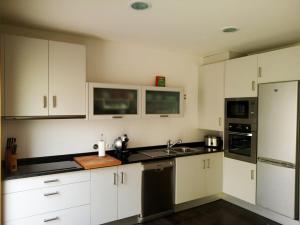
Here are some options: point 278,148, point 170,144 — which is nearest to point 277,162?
point 278,148

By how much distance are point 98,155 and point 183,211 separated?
150 cm

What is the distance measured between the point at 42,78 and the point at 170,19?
1500mm

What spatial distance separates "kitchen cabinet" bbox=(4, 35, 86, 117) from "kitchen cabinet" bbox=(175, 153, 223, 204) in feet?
5.34

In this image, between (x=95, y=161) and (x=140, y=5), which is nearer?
(x=140, y=5)

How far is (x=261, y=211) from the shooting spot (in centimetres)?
314

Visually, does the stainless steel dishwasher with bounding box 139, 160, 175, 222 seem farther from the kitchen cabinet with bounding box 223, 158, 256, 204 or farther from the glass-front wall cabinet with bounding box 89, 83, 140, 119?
the kitchen cabinet with bounding box 223, 158, 256, 204

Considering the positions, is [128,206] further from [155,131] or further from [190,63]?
[190,63]

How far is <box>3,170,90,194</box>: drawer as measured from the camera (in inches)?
84.1

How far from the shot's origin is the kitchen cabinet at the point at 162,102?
10.4 feet

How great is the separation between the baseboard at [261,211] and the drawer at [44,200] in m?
2.30

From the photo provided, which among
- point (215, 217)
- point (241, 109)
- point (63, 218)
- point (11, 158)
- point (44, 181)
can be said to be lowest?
point (215, 217)

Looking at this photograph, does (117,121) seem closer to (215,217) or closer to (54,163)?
(54,163)

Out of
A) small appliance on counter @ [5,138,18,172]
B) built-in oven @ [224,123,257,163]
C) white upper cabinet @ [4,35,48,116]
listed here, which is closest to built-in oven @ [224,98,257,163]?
built-in oven @ [224,123,257,163]

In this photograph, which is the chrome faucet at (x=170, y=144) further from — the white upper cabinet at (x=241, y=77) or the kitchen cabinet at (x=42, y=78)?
the kitchen cabinet at (x=42, y=78)
